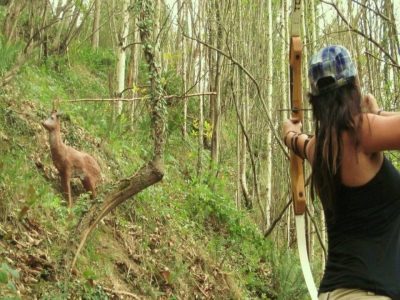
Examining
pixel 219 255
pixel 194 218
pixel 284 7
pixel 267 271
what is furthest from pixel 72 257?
pixel 284 7

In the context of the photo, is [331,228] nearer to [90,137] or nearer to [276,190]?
[90,137]

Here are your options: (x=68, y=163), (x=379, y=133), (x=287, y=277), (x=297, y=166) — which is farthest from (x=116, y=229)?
(x=379, y=133)

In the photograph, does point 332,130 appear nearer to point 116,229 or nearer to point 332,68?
point 332,68

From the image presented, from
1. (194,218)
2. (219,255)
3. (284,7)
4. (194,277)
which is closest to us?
(194,277)

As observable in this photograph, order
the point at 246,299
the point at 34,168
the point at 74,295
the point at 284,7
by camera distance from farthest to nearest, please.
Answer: the point at 284,7 < the point at 246,299 < the point at 34,168 < the point at 74,295

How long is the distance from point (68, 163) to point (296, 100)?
262cm

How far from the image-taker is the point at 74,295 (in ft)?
12.9

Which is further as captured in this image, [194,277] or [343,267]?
[194,277]

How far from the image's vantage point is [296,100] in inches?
119

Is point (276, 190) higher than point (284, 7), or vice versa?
point (284, 7)

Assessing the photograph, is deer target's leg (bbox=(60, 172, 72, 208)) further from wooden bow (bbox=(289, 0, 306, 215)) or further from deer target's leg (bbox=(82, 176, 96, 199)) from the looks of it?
wooden bow (bbox=(289, 0, 306, 215))

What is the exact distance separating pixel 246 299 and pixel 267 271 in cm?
146

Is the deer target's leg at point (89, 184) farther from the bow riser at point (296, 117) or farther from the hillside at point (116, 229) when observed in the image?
the bow riser at point (296, 117)

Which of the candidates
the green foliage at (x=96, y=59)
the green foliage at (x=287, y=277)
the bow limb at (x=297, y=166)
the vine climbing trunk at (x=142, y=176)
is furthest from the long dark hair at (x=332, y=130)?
the green foliage at (x=96, y=59)
